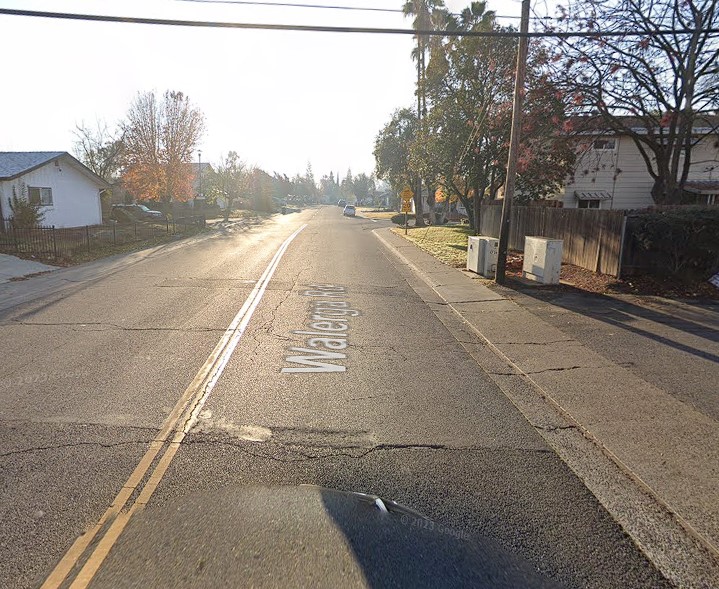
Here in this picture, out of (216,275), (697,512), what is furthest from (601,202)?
(697,512)

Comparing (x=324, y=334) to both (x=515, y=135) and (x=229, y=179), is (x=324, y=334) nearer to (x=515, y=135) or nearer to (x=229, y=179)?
(x=515, y=135)

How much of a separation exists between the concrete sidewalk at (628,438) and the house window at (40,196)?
84.4 feet

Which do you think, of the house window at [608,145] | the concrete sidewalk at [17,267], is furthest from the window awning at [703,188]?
the concrete sidewalk at [17,267]

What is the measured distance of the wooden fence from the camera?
12.2m

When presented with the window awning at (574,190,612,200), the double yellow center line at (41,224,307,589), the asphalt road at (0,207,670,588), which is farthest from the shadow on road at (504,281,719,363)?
the window awning at (574,190,612,200)

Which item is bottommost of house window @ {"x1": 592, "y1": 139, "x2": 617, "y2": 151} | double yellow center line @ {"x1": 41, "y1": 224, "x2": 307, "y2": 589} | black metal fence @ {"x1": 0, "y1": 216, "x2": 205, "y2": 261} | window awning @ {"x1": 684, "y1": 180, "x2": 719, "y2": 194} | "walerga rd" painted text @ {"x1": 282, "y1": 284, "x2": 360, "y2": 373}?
double yellow center line @ {"x1": 41, "y1": 224, "x2": 307, "y2": 589}

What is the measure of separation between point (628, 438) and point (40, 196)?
3007cm

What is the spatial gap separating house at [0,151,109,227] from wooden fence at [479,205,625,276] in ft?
76.3

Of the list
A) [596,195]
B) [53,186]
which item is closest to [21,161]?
[53,186]

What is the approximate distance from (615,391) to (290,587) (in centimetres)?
443

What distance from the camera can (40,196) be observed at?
2616 cm

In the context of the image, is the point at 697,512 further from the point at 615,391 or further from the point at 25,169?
the point at 25,169

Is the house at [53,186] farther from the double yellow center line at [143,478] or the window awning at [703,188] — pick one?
the window awning at [703,188]

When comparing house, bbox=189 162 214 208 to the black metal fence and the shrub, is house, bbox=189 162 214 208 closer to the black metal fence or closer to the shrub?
the black metal fence
